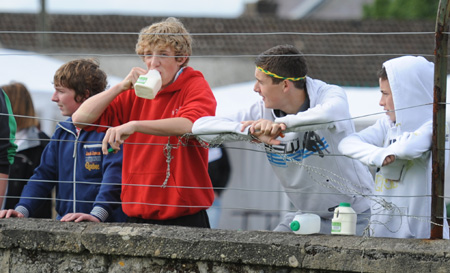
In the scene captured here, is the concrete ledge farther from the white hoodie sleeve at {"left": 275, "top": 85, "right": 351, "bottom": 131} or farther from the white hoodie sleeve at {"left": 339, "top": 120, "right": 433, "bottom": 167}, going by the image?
the white hoodie sleeve at {"left": 275, "top": 85, "right": 351, "bottom": 131}

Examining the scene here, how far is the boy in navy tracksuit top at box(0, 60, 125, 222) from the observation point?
441 centimetres

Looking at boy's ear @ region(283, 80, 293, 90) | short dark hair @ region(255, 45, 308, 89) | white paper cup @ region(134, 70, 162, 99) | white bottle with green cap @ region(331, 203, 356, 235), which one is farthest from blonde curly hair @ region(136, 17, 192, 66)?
white bottle with green cap @ region(331, 203, 356, 235)

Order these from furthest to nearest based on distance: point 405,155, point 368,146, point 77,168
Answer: point 77,168 < point 368,146 < point 405,155

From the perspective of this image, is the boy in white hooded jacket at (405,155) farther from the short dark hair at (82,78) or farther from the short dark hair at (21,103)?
the short dark hair at (21,103)

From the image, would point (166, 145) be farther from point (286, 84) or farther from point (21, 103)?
point (21, 103)

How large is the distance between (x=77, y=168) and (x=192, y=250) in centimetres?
107

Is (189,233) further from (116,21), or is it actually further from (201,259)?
(116,21)

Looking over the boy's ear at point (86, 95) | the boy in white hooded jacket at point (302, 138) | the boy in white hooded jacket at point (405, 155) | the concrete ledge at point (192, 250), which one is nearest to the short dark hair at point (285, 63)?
the boy in white hooded jacket at point (302, 138)

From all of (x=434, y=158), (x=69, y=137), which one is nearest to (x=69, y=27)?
(x=69, y=137)

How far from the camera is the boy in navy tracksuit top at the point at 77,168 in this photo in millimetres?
4410

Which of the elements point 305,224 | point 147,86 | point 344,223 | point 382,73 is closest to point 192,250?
point 305,224

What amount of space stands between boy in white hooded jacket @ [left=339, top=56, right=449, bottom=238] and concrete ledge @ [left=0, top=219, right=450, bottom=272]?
22cm

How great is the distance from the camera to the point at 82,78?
15.5ft

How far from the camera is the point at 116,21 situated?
77.6 ft
